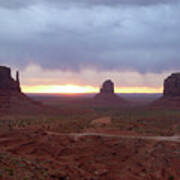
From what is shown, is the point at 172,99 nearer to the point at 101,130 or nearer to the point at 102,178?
the point at 101,130

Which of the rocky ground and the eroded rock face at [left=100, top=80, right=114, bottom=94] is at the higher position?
the eroded rock face at [left=100, top=80, right=114, bottom=94]


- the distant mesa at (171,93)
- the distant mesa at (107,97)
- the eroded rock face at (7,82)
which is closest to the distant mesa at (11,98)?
the eroded rock face at (7,82)

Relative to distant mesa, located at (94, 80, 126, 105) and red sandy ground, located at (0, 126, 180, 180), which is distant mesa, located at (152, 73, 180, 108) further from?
red sandy ground, located at (0, 126, 180, 180)

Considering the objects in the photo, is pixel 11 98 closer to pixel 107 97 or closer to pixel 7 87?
pixel 7 87

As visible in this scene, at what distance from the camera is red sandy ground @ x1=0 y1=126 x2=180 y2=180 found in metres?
15.9

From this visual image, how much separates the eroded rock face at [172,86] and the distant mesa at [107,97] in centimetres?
3396

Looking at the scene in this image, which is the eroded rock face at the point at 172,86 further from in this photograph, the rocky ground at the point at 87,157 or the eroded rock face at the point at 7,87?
the rocky ground at the point at 87,157

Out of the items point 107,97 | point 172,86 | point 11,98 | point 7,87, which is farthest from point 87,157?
point 107,97

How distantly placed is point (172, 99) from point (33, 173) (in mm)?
68510

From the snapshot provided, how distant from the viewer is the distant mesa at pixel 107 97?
113438 mm

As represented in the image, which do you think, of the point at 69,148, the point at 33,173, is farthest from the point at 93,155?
the point at 33,173

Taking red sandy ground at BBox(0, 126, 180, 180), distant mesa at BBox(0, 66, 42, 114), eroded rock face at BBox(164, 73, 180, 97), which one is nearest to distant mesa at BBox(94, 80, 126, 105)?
eroded rock face at BBox(164, 73, 180, 97)

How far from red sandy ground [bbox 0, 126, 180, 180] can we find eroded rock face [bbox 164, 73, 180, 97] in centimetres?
5811

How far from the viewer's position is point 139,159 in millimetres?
20219
